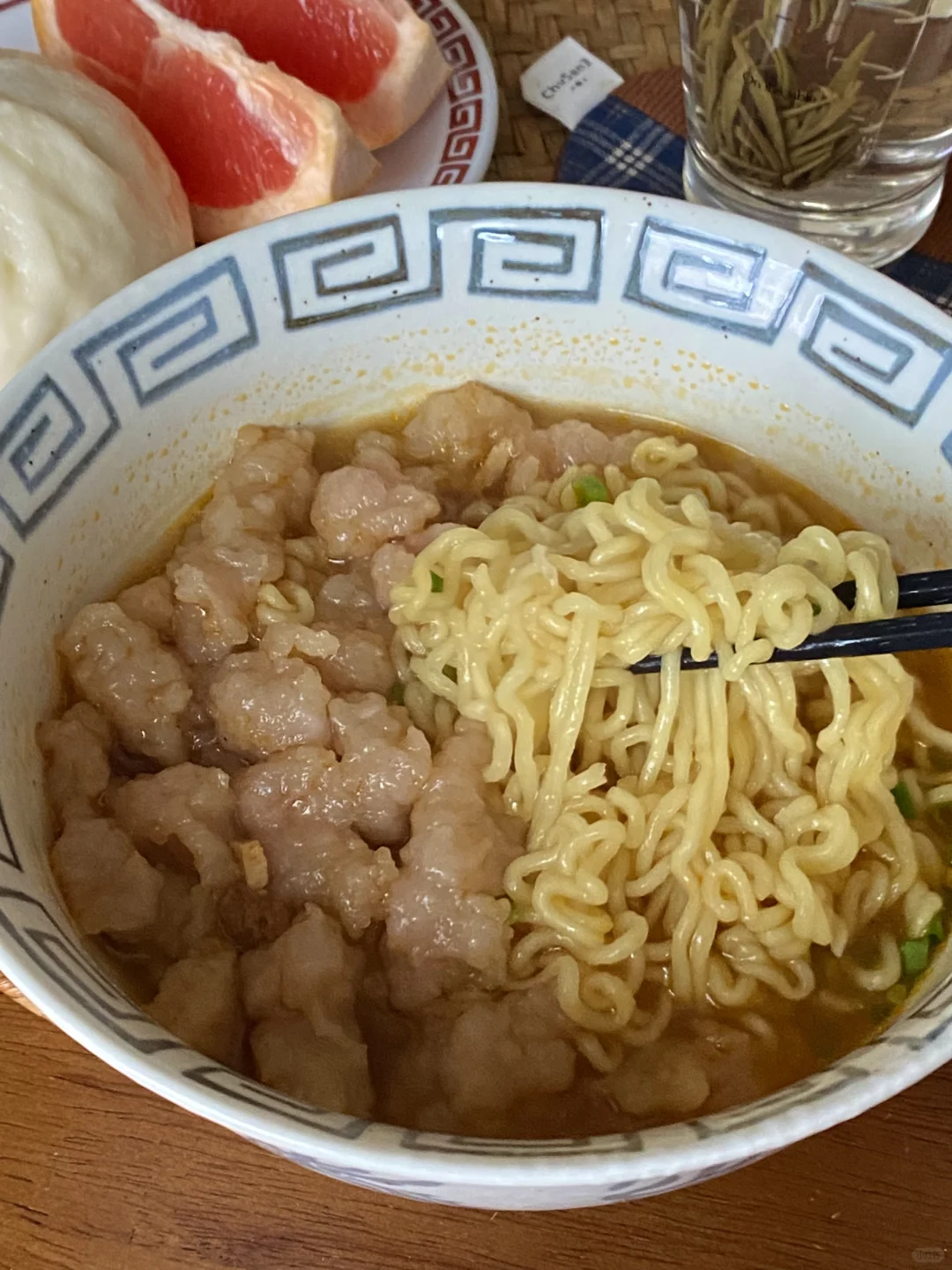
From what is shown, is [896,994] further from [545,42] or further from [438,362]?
[545,42]

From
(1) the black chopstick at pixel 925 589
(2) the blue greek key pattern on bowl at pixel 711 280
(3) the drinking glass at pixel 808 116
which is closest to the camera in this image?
(1) the black chopstick at pixel 925 589

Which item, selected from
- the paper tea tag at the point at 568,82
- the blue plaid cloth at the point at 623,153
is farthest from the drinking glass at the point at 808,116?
the paper tea tag at the point at 568,82

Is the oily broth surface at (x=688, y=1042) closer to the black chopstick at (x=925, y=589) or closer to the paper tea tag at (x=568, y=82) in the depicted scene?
the black chopstick at (x=925, y=589)

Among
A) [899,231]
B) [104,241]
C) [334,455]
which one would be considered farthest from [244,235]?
[899,231]

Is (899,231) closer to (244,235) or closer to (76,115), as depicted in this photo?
(244,235)

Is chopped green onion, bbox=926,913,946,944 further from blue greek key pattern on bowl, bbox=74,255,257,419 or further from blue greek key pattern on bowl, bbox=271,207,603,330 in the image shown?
blue greek key pattern on bowl, bbox=74,255,257,419
